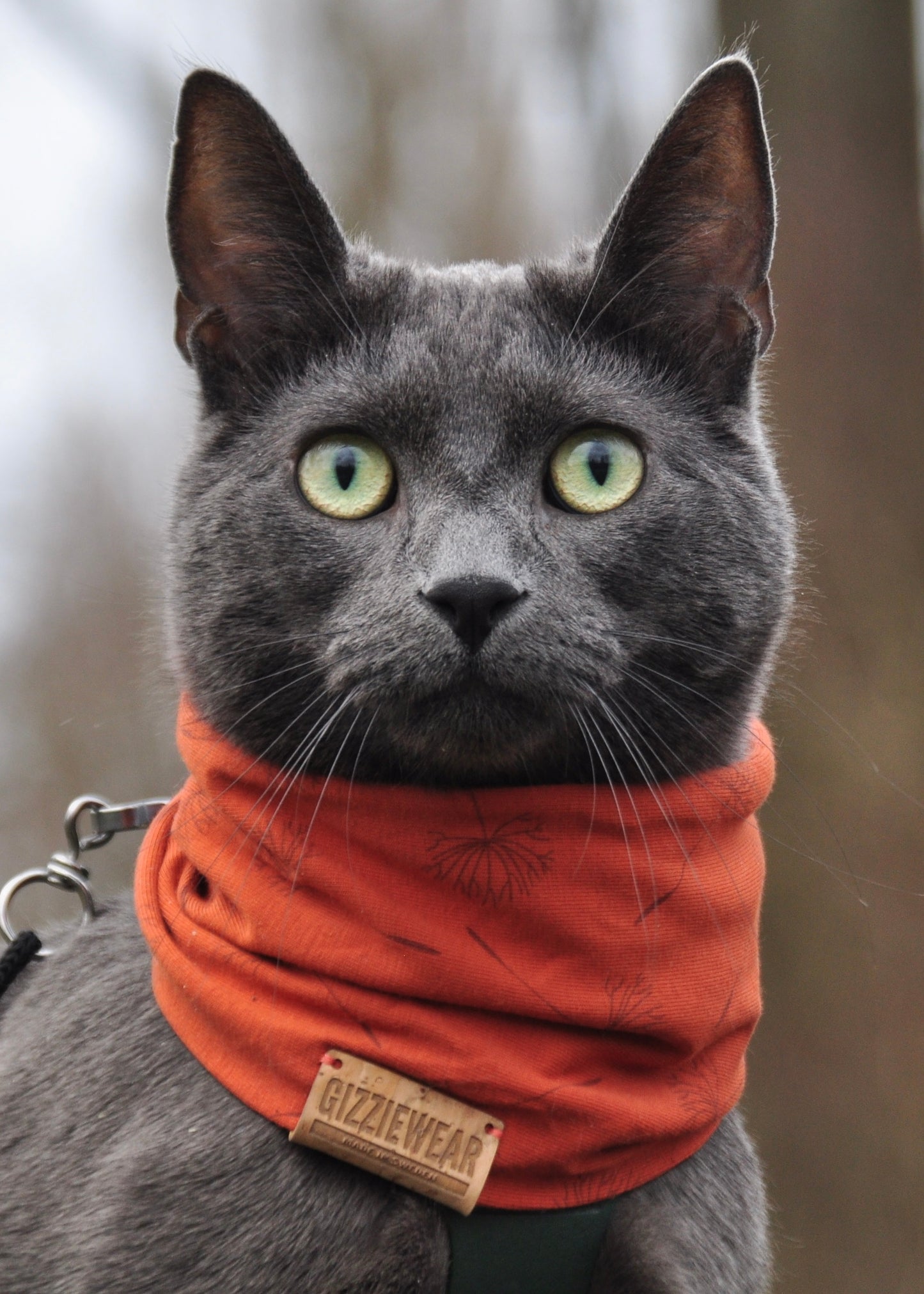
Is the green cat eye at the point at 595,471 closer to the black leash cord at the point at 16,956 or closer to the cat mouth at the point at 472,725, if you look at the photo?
the cat mouth at the point at 472,725

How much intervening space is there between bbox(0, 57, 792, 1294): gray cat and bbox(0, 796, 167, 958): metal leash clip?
149 mm

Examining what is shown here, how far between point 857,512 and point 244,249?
4.84 ft

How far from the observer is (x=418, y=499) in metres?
0.99

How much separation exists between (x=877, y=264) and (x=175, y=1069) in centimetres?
199

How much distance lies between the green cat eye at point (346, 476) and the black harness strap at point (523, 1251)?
2.20 ft

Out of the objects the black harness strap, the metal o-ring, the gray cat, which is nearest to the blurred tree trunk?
the gray cat

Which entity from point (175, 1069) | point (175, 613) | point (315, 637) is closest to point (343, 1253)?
point (175, 1069)

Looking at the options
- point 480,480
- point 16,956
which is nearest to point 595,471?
point 480,480

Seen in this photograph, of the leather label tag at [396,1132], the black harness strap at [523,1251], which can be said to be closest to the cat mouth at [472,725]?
the leather label tag at [396,1132]

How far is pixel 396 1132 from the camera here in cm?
99

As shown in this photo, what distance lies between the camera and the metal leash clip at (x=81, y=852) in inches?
55.4

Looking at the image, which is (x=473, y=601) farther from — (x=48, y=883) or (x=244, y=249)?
(x=48, y=883)

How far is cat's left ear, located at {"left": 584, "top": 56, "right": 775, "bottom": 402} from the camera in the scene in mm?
1123

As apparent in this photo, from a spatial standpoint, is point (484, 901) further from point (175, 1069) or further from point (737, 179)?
point (737, 179)
